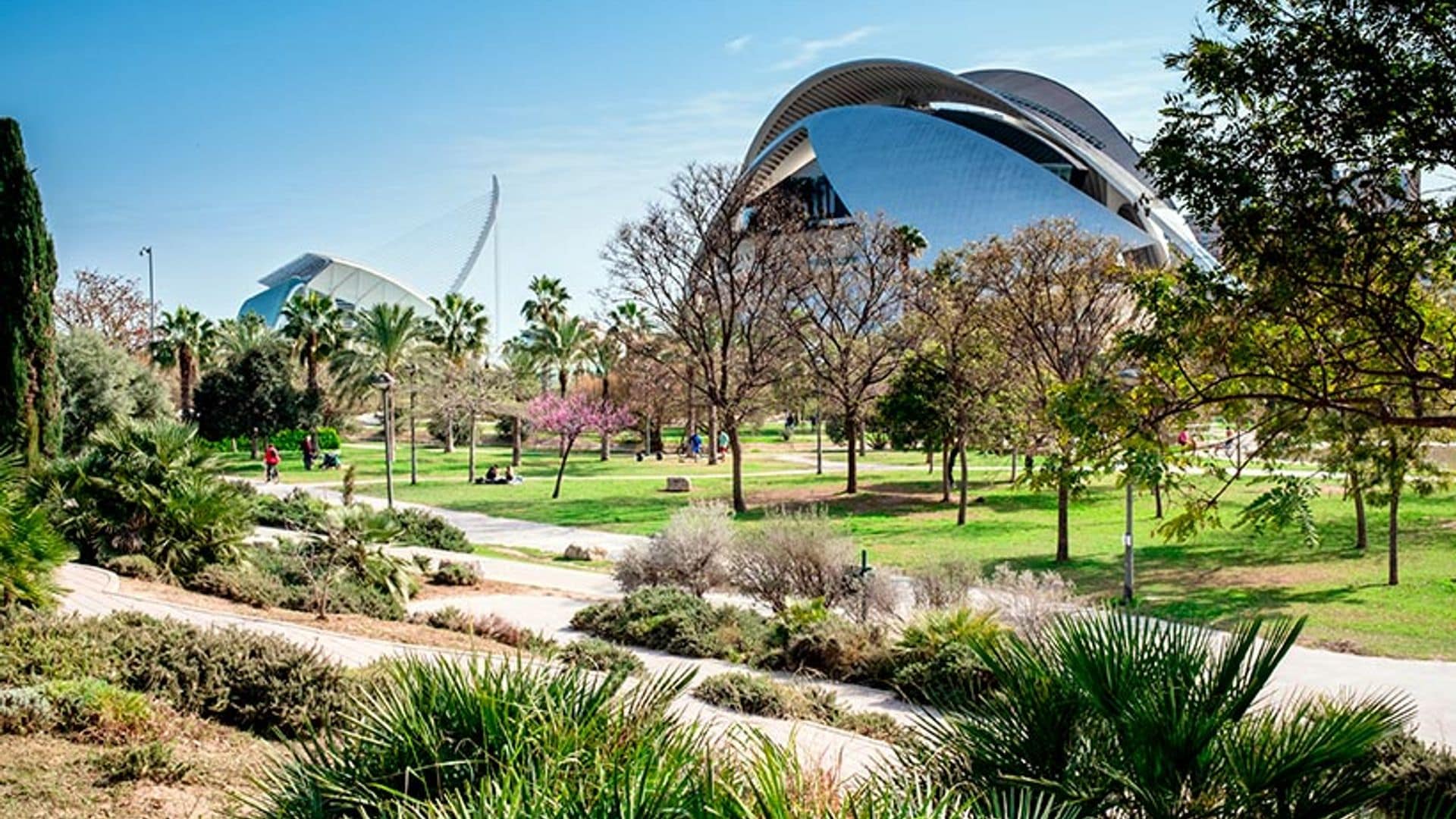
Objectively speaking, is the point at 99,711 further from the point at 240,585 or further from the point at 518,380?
the point at 518,380

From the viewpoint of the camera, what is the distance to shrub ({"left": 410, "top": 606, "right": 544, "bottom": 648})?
514 inches

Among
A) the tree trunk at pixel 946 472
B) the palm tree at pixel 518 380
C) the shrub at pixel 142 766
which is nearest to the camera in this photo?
the shrub at pixel 142 766

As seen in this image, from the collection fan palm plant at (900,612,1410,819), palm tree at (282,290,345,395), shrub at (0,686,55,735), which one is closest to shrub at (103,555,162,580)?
shrub at (0,686,55,735)

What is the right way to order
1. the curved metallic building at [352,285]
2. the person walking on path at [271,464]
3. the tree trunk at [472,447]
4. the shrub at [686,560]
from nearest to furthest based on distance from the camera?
the shrub at [686,560]
the person walking on path at [271,464]
the tree trunk at [472,447]
the curved metallic building at [352,285]

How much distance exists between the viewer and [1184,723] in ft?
13.3

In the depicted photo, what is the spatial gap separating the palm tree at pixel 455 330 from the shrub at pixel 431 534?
31.4m

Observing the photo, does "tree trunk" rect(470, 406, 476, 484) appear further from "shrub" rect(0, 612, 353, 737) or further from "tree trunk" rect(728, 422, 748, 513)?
"shrub" rect(0, 612, 353, 737)

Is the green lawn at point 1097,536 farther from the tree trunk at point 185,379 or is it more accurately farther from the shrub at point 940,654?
the tree trunk at point 185,379

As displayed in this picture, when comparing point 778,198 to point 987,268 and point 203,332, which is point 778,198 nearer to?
point 987,268

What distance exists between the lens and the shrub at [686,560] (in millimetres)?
17578

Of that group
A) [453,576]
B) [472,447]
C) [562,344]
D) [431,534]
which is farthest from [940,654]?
[562,344]

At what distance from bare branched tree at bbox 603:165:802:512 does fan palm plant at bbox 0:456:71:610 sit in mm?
24118

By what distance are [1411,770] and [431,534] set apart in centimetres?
1965

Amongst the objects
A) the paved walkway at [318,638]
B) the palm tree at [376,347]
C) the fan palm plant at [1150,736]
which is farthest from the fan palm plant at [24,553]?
the palm tree at [376,347]
